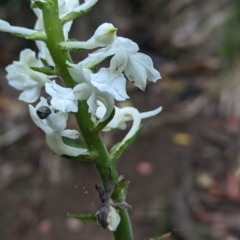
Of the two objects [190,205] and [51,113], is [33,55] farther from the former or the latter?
[190,205]

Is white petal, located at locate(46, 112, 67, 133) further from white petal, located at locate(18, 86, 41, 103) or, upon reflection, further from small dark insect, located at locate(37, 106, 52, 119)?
white petal, located at locate(18, 86, 41, 103)

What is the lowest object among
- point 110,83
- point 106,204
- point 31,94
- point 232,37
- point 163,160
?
point 163,160

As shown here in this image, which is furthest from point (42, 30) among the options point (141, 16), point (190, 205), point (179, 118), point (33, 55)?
point (141, 16)

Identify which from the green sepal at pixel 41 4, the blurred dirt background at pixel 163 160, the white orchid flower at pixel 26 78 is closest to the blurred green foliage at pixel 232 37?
the blurred dirt background at pixel 163 160

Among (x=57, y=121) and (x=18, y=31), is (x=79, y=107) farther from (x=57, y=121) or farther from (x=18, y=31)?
(x=18, y=31)

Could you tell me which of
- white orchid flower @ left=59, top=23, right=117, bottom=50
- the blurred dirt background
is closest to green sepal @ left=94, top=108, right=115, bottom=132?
white orchid flower @ left=59, top=23, right=117, bottom=50

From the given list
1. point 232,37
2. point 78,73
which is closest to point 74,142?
point 78,73

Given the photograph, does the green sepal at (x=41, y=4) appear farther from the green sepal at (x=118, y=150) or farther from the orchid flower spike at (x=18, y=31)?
the green sepal at (x=118, y=150)
